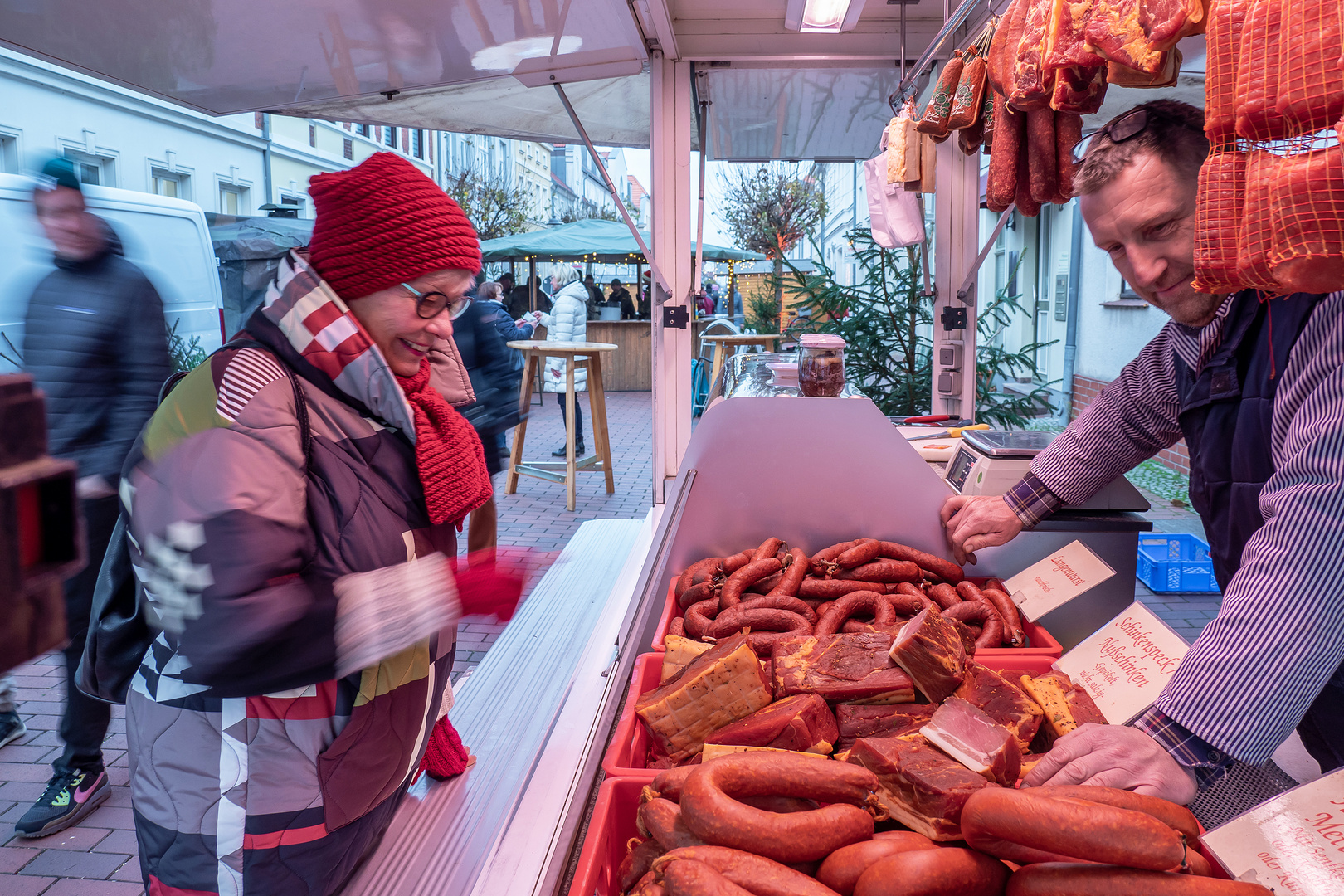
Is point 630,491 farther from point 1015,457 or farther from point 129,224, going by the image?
point 1015,457

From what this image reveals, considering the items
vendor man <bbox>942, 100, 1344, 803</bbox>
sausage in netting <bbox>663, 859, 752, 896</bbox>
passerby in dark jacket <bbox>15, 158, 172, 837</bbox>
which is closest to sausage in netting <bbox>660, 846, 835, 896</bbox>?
sausage in netting <bbox>663, 859, 752, 896</bbox>

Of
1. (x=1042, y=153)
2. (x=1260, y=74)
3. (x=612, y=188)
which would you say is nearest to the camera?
(x=1260, y=74)

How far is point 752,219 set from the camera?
1761 centimetres

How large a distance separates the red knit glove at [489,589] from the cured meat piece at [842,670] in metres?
0.57

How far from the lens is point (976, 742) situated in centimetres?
131

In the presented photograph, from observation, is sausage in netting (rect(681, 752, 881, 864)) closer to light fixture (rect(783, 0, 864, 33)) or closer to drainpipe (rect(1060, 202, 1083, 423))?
light fixture (rect(783, 0, 864, 33))

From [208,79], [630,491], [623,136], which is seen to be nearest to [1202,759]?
[208,79]

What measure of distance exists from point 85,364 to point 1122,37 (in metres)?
3.47

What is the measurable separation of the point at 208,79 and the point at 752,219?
1513 centimetres

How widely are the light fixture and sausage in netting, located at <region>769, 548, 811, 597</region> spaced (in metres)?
2.92

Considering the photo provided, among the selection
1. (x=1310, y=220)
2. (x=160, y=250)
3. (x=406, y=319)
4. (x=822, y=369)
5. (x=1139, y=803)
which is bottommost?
(x=1139, y=803)

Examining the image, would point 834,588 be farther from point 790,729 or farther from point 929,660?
point 790,729

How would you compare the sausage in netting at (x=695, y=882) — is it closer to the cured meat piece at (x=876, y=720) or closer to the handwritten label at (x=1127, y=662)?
the cured meat piece at (x=876, y=720)

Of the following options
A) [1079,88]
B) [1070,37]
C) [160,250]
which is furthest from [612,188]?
[160,250]
